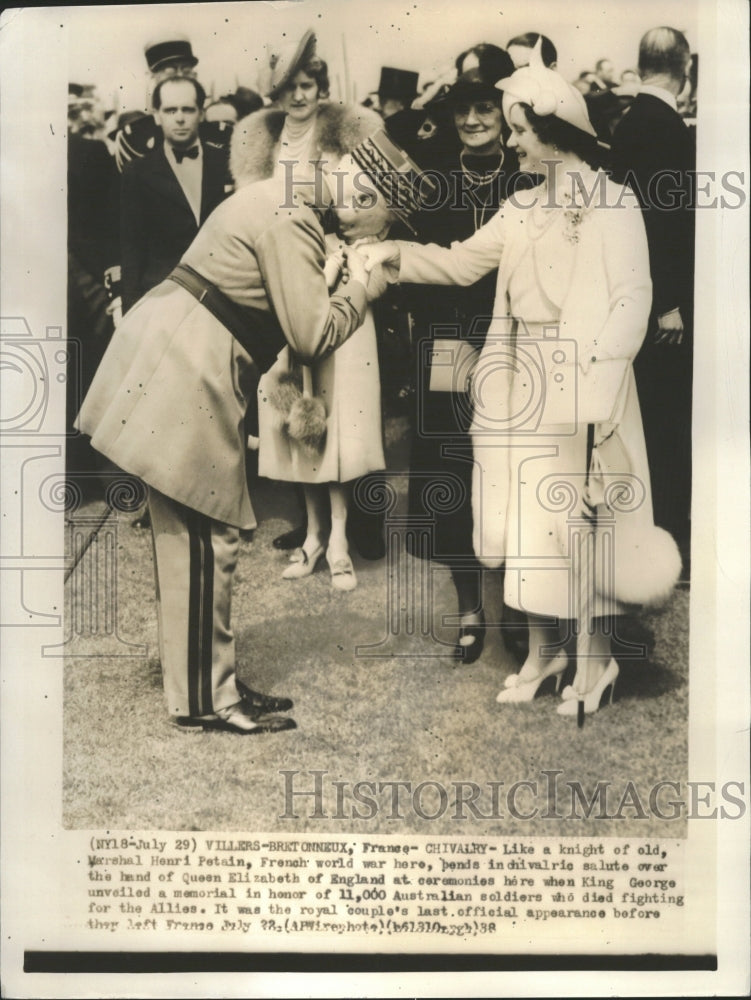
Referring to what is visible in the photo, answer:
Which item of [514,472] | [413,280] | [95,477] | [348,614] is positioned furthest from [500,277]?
[95,477]

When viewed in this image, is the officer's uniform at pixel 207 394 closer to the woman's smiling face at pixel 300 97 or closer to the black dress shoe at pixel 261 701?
the black dress shoe at pixel 261 701

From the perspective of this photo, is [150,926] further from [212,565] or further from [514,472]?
[514,472]

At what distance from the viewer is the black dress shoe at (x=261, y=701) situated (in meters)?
2.01

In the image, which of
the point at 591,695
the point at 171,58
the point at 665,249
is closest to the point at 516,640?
the point at 591,695

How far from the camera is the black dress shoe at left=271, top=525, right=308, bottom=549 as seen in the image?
2020mm

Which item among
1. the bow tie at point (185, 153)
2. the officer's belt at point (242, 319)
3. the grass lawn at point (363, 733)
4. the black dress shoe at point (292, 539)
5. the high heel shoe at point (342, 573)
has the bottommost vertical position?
the grass lawn at point (363, 733)

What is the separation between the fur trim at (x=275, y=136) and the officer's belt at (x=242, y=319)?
9.5 inches

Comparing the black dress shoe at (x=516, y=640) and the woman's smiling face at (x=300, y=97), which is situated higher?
the woman's smiling face at (x=300, y=97)

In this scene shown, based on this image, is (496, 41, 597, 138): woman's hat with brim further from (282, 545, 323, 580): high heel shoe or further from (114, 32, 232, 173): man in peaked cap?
(282, 545, 323, 580): high heel shoe

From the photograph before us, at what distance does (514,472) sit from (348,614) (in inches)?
19.5

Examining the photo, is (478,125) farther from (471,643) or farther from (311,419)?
(471,643)

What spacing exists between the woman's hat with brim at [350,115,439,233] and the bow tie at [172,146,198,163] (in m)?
0.36

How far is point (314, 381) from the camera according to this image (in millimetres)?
2020
